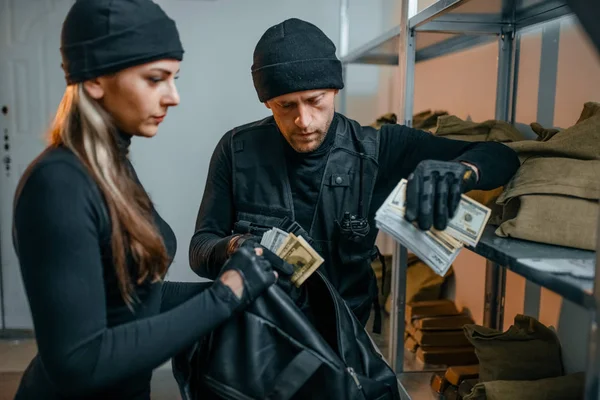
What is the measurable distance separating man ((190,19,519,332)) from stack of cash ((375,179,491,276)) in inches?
8.5

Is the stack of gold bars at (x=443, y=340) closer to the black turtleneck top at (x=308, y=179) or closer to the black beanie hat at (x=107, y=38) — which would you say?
the black turtleneck top at (x=308, y=179)

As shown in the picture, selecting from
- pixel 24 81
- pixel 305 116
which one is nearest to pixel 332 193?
pixel 305 116

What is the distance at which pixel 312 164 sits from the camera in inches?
60.4

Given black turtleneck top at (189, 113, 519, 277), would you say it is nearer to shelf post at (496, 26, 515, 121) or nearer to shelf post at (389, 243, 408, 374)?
shelf post at (389, 243, 408, 374)

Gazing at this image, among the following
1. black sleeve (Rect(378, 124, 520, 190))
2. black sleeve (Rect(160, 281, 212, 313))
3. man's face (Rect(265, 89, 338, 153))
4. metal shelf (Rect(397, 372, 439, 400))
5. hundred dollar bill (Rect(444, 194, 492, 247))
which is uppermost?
man's face (Rect(265, 89, 338, 153))

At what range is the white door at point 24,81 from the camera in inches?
121

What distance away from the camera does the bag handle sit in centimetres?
102

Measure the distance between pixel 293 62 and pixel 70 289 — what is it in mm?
806

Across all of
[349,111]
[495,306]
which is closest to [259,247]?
[495,306]

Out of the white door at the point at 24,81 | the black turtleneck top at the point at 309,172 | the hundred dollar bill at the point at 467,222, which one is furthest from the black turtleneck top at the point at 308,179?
the white door at the point at 24,81

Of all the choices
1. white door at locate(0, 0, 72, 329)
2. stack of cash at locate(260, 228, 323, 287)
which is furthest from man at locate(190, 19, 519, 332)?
white door at locate(0, 0, 72, 329)

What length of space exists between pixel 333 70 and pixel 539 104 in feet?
2.56

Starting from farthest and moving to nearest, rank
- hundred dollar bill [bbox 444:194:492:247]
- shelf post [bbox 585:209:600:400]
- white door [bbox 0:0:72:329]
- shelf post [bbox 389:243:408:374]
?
white door [bbox 0:0:72:329] → shelf post [bbox 389:243:408:374] → hundred dollar bill [bbox 444:194:492:247] → shelf post [bbox 585:209:600:400]

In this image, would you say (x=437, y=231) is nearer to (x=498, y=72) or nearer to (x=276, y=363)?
(x=276, y=363)
